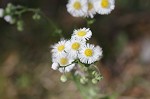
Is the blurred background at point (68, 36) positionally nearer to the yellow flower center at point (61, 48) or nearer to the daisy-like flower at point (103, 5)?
the daisy-like flower at point (103, 5)

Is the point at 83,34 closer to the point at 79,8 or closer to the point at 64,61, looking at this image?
the point at 64,61

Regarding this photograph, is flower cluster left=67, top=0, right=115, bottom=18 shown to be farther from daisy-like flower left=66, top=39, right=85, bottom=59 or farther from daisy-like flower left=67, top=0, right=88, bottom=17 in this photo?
daisy-like flower left=66, top=39, right=85, bottom=59

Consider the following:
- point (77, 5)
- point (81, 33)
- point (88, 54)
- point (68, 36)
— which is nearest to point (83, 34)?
point (81, 33)

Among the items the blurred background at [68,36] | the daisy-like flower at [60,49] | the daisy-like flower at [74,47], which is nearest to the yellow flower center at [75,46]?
the daisy-like flower at [74,47]

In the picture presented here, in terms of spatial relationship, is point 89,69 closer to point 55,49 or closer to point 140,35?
point 55,49

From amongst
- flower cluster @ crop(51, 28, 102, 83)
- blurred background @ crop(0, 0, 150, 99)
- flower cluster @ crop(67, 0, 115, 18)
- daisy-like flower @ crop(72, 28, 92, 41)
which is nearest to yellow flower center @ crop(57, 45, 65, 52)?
flower cluster @ crop(51, 28, 102, 83)
